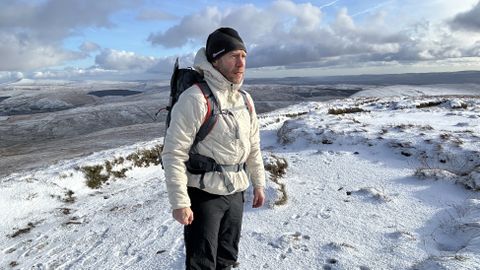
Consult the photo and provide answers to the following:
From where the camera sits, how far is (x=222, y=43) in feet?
11.3

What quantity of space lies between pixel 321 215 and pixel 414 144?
5.78 meters

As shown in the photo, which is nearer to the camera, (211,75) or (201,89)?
(201,89)

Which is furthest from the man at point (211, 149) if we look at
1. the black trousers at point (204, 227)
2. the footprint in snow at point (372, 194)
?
the footprint in snow at point (372, 194)

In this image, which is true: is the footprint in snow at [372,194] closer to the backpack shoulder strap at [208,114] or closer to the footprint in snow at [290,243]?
the footprint in snow at [290,243]

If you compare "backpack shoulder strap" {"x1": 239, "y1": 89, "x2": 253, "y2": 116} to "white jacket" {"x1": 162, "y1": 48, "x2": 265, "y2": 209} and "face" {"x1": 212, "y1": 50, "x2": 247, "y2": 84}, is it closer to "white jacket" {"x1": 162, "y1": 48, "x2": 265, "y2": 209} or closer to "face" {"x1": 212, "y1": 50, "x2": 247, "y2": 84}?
"white jacket" {"x1": 162, "y1": 48, "x2": 265, "y2": 209}

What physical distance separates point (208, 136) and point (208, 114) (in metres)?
0.21

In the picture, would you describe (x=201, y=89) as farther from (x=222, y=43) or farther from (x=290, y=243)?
(x=290, y=243)

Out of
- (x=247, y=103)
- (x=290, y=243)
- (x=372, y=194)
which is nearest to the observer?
(x=247, y=103)

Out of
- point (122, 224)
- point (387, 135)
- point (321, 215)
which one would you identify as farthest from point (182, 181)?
point (387, 135)

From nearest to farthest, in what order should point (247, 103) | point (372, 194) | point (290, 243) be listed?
point (247, 103), point (290, 243), point (372, 194)

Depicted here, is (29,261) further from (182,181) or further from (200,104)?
(200,104)

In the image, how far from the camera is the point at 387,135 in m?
12.2

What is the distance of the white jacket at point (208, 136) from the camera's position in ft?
10.7

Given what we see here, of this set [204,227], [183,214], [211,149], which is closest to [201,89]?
[211,149]
